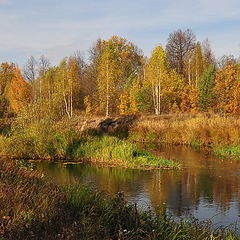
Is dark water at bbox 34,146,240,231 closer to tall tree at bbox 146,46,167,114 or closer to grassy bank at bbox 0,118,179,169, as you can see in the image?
grassy bank at bbox 0,118,179,169

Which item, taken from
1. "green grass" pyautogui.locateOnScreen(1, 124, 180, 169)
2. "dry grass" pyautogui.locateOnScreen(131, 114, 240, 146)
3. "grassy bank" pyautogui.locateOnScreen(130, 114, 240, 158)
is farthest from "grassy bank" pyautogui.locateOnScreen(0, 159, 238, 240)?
"dry grass" pyautogui.locateOnScreen(131, 114, 240, 146)

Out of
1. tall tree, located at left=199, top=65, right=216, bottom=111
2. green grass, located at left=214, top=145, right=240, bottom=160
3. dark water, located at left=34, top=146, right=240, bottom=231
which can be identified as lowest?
dark water, located at left=34, top=146, right=240, bottom=231

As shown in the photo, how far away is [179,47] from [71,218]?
5362 cm

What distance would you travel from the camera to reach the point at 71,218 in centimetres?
665

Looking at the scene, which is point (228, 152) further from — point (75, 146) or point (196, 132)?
point (75, 146)

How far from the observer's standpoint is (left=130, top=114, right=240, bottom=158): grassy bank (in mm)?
22656

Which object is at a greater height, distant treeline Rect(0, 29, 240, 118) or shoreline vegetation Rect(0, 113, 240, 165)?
distant treeline Rect(0, 29, 240, 118)

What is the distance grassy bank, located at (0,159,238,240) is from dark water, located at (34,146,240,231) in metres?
2.33

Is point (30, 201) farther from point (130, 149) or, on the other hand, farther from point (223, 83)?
point (223, 83)

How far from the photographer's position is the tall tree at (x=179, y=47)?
187ft

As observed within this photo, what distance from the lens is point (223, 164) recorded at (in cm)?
1777

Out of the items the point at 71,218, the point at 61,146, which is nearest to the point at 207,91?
the point at 61,146

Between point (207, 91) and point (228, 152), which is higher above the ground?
point (207, 91)

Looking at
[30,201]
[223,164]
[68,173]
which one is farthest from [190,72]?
[30,201]
